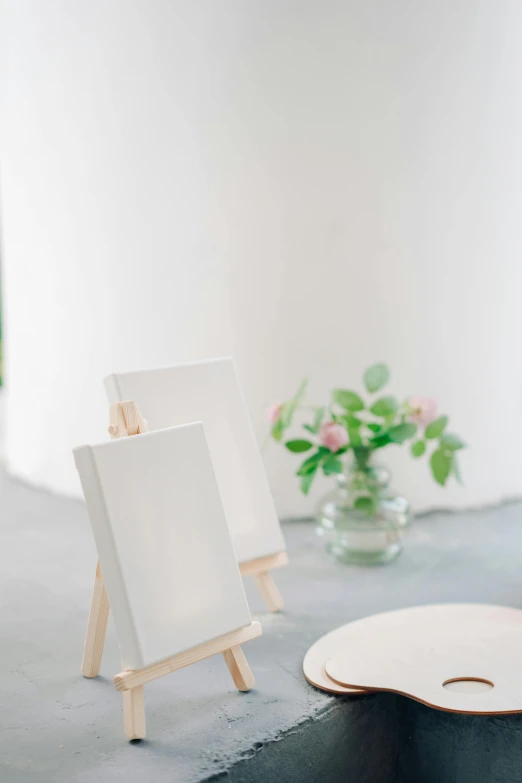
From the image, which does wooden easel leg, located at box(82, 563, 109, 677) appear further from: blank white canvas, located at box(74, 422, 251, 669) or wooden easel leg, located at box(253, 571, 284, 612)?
wooden easel leg, located at box(253, 571, 284, 612)

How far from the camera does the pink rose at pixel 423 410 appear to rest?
241 centimetres

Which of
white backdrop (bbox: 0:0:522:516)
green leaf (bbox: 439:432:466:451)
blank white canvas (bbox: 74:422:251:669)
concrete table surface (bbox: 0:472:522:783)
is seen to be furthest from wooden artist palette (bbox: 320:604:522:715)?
white backdrop (bbox: 0:0:522:516)

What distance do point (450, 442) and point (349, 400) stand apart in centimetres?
32

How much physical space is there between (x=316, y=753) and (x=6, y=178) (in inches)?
118

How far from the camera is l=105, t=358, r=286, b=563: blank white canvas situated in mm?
1949

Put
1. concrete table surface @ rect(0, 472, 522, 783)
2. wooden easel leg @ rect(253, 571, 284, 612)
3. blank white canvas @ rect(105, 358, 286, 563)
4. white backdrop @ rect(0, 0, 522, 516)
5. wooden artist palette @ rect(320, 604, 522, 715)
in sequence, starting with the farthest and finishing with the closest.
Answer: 1. white backdrop @ rect(0, 0, 522, 516)
2. wooden easel leg @ rect(253, 571, 284, 612)
3. blank white canvas @ rect(105, 358, 286, 563)
4. wooden artist palette @ rect(320, 604, 522, 715)
5. concrete table surface @ rect(0, 472, 522, 783)

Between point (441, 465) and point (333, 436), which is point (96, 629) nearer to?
point (333, 436)

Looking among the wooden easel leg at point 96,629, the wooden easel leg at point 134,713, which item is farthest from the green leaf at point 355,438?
the wooden easel leg at point 134,713

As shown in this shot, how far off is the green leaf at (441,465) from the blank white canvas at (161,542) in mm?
968

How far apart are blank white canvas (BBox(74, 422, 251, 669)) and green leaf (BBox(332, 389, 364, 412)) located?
0.86m

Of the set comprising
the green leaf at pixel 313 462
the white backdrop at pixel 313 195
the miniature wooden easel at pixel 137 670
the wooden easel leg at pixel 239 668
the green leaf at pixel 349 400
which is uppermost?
the white backdrop at pixel 313 195

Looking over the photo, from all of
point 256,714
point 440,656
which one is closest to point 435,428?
point 440,656

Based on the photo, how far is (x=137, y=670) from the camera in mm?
1486

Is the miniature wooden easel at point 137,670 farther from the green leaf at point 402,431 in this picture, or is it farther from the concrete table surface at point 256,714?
the green leaf at point 402,431
